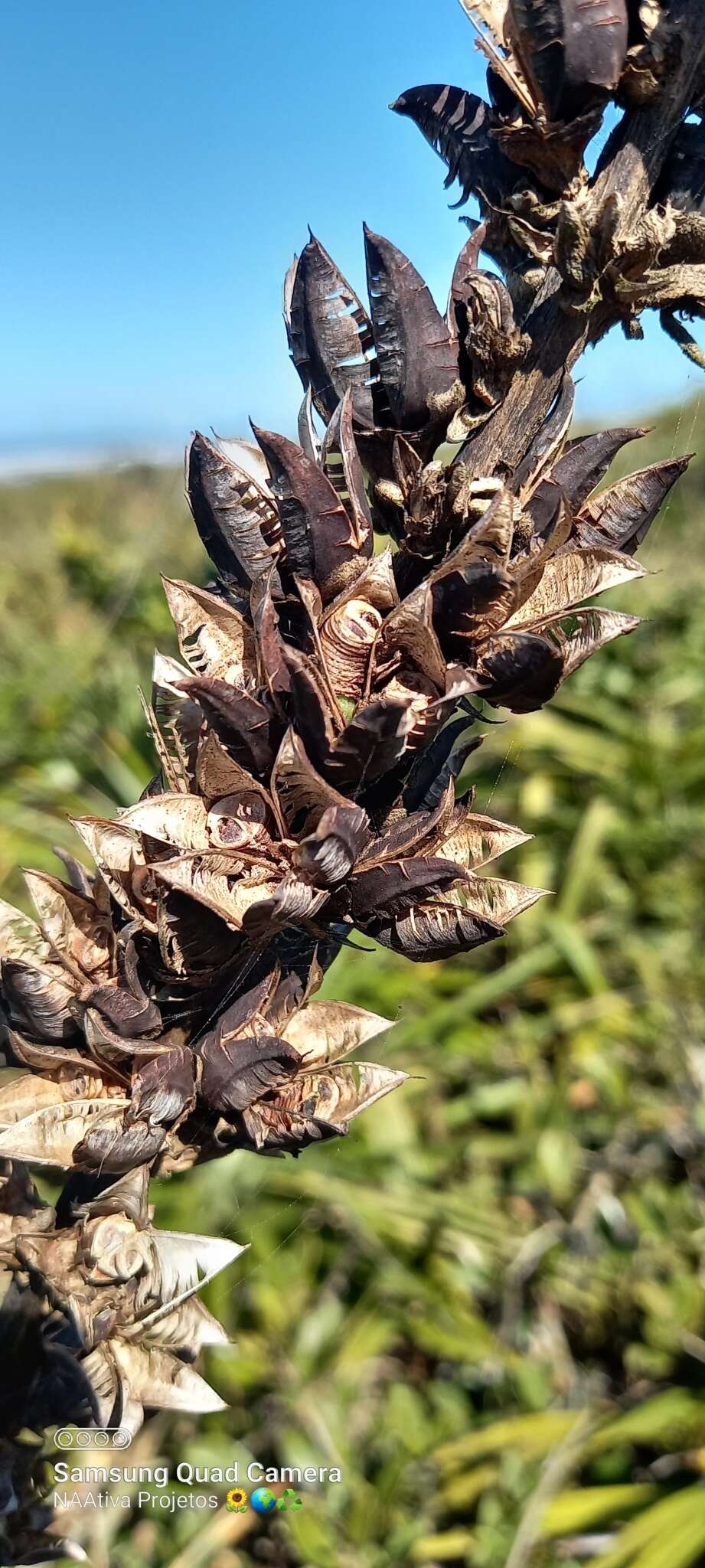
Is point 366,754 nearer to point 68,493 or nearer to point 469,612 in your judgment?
point 469,612

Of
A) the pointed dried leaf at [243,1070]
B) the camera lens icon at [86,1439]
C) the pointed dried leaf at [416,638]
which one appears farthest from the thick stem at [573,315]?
the camera lens icon at [86,1439]

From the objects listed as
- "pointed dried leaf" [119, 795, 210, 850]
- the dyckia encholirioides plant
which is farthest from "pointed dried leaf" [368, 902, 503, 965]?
"pointed dried leaf" [119, 795, 210, 850]

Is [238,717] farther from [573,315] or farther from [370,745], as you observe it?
[573,315]

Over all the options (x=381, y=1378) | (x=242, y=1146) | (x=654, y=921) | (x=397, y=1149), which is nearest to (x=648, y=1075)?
(x=654, y=921)

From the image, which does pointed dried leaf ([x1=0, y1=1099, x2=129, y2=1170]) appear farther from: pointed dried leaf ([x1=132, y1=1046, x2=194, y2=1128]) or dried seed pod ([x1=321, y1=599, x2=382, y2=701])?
dried seed pod ([x1=321, y1=599, x2=382, y2=701])

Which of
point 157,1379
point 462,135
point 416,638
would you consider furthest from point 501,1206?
point 462,135
